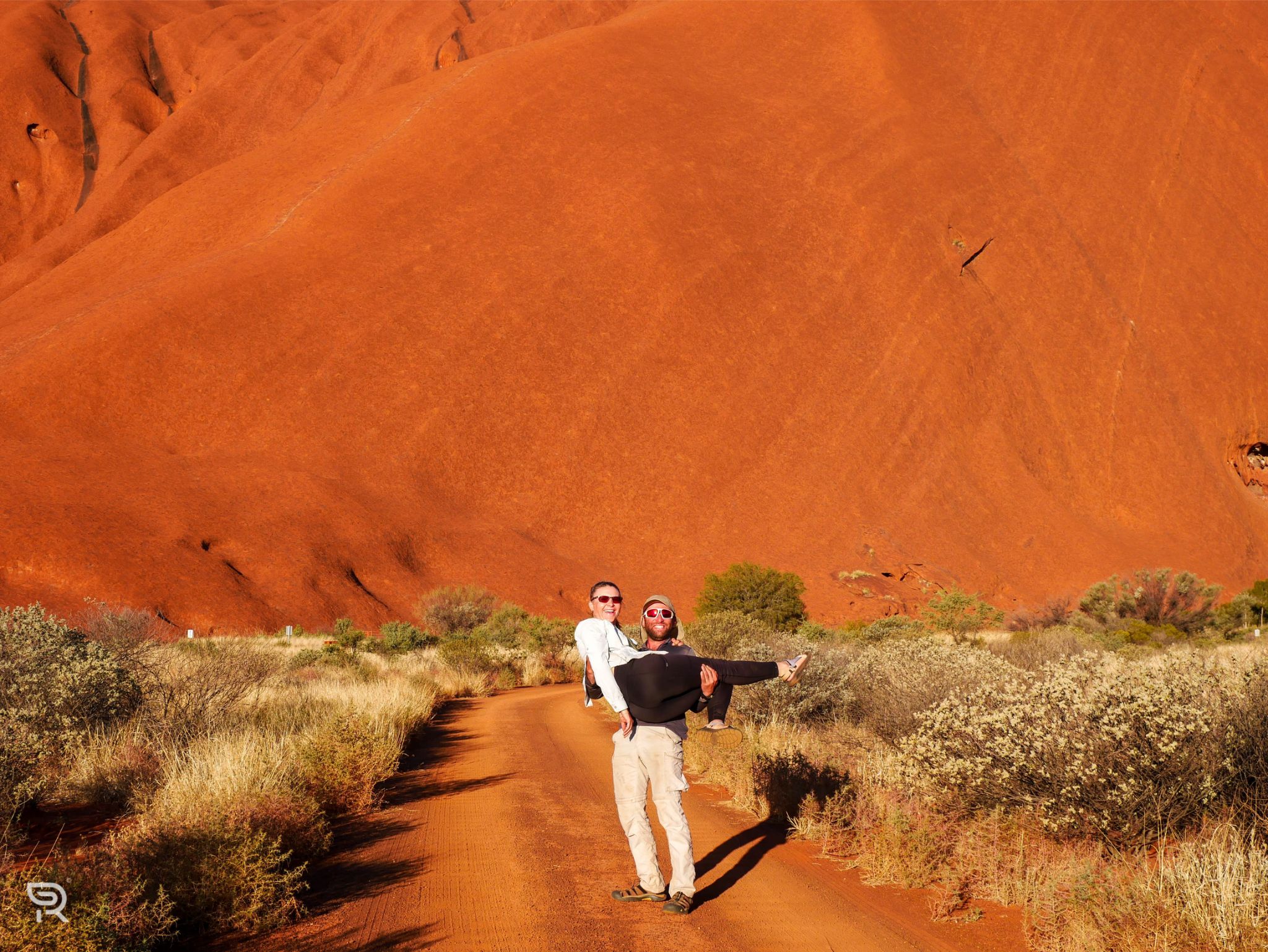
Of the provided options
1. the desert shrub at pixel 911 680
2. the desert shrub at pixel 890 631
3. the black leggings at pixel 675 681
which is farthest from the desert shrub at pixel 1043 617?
the black leggings at pixel 675 681

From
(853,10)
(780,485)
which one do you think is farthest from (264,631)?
(853,10)

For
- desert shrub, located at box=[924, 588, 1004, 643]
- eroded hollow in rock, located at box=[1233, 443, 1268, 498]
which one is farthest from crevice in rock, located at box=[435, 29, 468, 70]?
eroded hollow in rock, located at box=[1233, 443, 1268, 498]

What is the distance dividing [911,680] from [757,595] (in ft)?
71.6

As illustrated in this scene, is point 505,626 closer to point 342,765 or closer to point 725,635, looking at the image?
point 725,635

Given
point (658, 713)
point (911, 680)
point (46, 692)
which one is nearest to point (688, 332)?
point (911, 680)

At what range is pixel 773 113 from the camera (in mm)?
56281

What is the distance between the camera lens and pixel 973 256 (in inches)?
2115

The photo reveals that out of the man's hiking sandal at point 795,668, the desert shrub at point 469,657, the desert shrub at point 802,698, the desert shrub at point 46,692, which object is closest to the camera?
the man's hiking sandal at point 795,668

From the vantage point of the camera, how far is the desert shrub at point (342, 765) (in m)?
7.92

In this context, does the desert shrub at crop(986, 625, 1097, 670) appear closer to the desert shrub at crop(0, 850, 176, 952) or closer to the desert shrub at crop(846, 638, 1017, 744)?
the desert shrub at crop(846, 638, 1017, 744)

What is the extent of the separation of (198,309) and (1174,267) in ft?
167

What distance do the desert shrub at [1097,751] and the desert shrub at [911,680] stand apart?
123 cm

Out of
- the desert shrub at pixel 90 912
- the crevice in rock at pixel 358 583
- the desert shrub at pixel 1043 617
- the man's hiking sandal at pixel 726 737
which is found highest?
the crevice in rock at pixel 358 583

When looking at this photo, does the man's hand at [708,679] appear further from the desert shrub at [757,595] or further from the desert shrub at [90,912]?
the desert shrub at [757,595]
